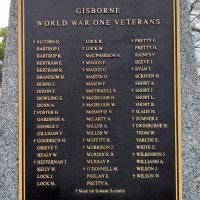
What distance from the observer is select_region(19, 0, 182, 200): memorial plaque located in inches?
226

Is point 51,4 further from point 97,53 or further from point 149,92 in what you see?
point 149,92

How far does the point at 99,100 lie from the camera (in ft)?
19.0

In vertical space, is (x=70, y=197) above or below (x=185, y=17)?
below

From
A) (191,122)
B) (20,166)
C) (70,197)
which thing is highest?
(191,122)

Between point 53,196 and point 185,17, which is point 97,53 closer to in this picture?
point 185,17

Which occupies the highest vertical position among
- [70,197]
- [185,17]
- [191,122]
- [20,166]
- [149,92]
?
[185,17]

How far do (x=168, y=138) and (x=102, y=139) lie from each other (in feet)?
2.52

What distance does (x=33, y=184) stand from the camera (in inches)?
227

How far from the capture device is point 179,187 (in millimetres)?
5707

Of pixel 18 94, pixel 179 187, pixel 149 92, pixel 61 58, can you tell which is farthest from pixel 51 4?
pixel 179 187

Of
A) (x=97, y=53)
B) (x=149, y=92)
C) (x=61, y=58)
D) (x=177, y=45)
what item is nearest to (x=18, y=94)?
(x=61, y=58)

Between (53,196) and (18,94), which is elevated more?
(18,94)

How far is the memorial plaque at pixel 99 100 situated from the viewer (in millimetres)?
5730

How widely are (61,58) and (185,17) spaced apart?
1.55 m
